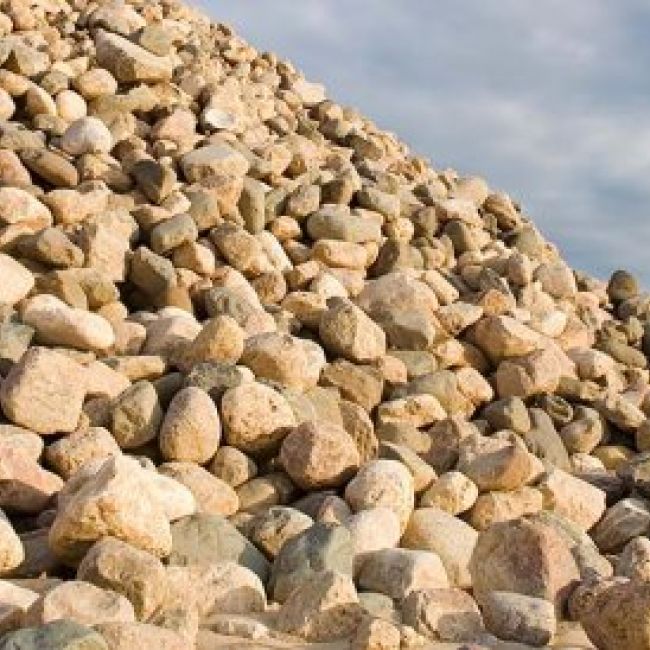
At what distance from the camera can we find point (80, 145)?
678 cm

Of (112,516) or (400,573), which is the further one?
(400,573)

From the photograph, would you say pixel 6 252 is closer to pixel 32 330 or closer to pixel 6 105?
pixel 32 330

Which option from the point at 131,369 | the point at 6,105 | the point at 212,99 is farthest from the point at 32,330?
the point at 212,99

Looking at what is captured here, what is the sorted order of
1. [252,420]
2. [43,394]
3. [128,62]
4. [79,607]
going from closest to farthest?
[79,607]
[43,394]
[252,420]
[128,62]

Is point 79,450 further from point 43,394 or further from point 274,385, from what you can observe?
point 274,385

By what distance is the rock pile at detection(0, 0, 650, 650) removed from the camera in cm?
343

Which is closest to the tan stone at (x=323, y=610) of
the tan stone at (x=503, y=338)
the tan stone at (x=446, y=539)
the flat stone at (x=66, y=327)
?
the tan stone at (x=446, y=539)

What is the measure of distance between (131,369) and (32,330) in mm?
468

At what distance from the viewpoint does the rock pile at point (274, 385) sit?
3428mm

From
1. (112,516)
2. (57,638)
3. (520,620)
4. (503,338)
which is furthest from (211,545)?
(503,338)

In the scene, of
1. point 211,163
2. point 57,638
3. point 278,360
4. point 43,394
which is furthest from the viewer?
point 211,163

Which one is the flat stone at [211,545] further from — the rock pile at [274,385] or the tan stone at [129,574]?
the tan stone at [129,574]

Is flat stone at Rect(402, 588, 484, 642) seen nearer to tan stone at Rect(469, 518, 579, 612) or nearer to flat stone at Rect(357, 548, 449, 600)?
flat stone at Rect(357, 548, 449, 600)

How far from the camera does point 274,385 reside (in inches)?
197
